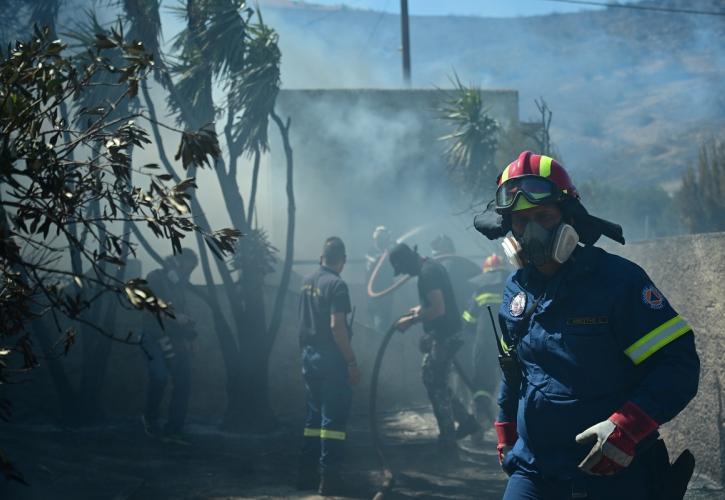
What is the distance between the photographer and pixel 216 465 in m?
8.30

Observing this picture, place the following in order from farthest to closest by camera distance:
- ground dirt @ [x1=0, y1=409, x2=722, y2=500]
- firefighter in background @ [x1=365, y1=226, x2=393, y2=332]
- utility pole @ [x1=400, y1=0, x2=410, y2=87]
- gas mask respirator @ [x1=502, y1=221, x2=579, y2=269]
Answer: utility pole @ [x1=400, y1=0, x2=410, y2=87] < firefighter in background @ [x1=365, y1=226, x2=393, y2=332] < ground dirt @ [x1=0, y1=409, x2=722, y2=500] < gas mask respirator @ [x1=502, y1=221, x2=579, y2=269]

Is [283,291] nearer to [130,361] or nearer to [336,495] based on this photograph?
[130,361]

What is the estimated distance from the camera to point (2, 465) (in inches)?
87.0

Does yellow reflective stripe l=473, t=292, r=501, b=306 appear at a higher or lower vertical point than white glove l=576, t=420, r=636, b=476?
higher

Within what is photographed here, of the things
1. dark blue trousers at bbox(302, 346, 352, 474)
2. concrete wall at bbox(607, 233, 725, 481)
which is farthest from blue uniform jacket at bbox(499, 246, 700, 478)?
dark blue trousers at bbox(302, 346, 352, 474)

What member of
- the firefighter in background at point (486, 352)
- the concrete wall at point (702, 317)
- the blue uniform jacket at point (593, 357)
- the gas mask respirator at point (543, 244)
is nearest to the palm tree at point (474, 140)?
the firefighter in background at point (486, 352)

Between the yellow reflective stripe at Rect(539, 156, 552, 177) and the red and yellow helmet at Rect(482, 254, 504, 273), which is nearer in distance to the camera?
the yellow reflective stripe at Rect(539, 156, 552, 177)

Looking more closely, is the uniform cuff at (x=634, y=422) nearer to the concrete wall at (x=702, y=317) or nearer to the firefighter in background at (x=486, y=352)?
the concrete wall at (x=702, y=317)

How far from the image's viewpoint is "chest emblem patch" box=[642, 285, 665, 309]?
303 centimetres

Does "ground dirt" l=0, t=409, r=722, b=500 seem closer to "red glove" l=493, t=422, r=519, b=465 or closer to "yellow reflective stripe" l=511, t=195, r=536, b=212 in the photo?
"red glove" l=493, t=422, r=519, b=465

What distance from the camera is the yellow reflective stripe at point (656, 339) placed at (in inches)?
118

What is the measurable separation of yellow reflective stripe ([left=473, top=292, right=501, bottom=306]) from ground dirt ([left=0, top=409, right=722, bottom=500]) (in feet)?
4.62

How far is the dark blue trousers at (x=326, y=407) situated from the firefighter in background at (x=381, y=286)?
5362mm

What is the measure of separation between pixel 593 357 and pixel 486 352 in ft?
21.4
